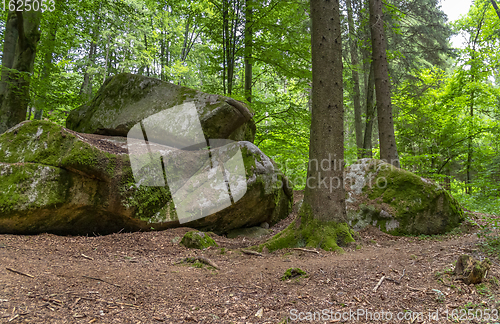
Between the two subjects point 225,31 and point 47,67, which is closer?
point 225,31

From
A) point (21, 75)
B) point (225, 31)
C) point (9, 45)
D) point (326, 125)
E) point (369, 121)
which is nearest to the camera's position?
point (326, 125)

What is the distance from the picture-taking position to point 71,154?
4.50 m

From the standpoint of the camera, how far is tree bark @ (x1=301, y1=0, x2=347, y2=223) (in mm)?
4316

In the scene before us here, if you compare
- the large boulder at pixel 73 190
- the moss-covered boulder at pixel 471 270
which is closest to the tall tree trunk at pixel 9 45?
the large boulder at pixel 73 190

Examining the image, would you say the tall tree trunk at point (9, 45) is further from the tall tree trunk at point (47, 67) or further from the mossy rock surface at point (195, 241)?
the mossy rock surface at point (195, 241)

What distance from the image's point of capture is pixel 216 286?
2.81m

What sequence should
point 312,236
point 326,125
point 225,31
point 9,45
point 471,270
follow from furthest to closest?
point 225,31
point 9,45
point 326,125
point 312,236
point 471,270

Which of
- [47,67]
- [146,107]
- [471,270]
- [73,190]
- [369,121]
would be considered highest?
[47,67]

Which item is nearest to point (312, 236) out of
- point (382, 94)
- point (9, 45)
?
point (382, 94)

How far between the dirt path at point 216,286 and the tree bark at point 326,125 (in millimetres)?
806

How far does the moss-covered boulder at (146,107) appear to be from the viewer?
20.5 feet

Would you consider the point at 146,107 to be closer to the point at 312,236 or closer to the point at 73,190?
the point at 73,190

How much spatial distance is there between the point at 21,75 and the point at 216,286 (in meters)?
7.49

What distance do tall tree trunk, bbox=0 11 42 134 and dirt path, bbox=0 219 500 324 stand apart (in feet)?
15.2
